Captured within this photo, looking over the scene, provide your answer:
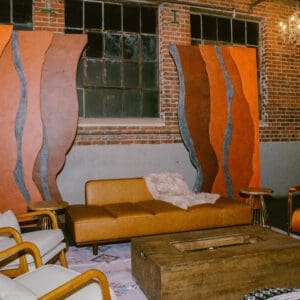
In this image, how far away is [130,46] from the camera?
6.23 metres

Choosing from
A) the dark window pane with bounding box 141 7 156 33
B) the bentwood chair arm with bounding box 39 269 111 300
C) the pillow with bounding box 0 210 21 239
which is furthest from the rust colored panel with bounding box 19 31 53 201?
the bentwood chair arm with bounding box 39 269 111 300

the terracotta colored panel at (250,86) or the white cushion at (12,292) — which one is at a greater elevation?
the terracotta colored panel at (250,86)

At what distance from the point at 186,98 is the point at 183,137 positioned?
0.65 metres

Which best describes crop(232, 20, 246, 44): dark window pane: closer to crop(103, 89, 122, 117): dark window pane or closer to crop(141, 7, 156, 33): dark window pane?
crop(141, 7, 156, 33): dark window pane

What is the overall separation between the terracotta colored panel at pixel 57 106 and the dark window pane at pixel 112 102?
92 centimetres

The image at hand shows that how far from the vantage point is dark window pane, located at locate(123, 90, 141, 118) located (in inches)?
245

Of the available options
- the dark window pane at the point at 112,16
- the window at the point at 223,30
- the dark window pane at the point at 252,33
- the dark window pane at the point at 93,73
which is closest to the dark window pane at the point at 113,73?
the dark window pane at the point at 93,73

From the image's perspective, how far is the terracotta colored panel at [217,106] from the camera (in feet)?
19.9

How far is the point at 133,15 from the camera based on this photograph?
20.5 ft

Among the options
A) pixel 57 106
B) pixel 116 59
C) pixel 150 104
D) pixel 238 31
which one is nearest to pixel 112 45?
pixel 116 59

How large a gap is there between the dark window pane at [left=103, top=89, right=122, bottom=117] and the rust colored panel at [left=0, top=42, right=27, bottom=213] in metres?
1.55

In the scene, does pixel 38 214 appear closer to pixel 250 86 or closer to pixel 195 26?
pixel 250 86

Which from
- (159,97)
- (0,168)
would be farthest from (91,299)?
(159,97)

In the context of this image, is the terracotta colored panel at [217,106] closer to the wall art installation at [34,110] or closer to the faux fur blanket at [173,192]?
the faux fur blanket at [173,192]
